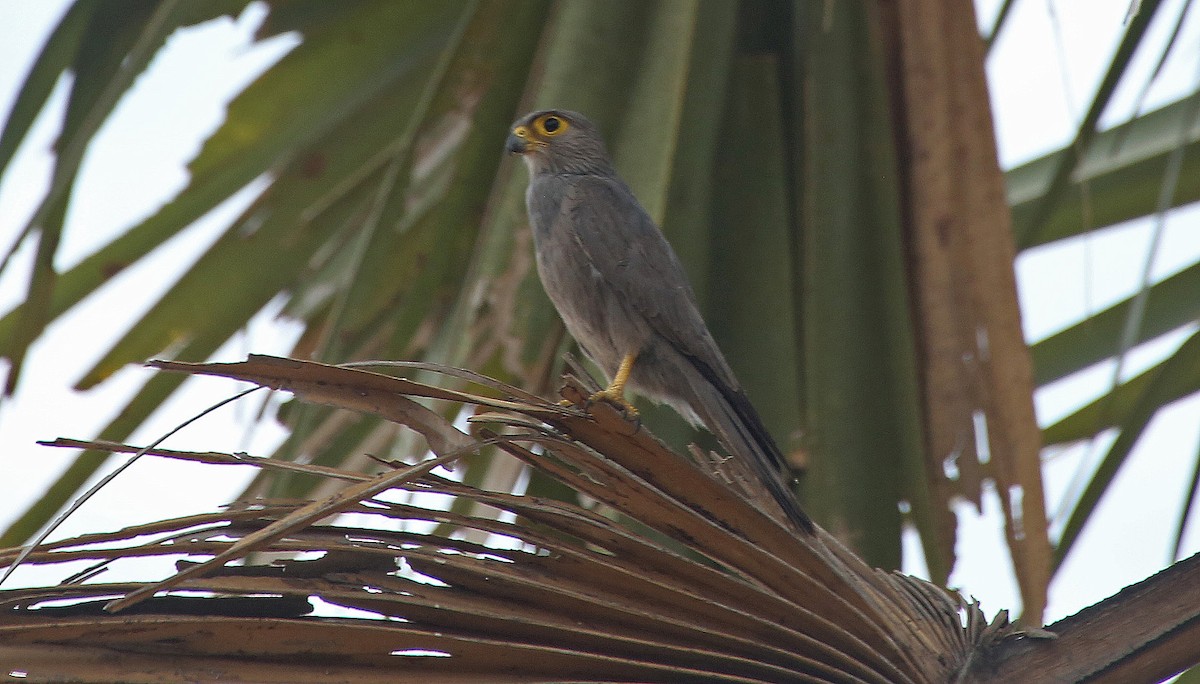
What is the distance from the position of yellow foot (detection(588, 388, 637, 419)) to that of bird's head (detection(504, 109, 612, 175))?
0.67m

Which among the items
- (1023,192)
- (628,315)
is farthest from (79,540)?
(1023,192)

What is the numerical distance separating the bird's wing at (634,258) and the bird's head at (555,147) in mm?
61

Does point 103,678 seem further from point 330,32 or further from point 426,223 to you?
point 330,32

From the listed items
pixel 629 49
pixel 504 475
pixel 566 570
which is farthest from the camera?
pixel 629 49

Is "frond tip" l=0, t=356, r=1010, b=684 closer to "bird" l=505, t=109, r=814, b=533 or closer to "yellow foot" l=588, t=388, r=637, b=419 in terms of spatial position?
"yellow foot" l=588, t=388, r=637, b=419

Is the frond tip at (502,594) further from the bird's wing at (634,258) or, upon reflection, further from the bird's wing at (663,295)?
the bird's wing at (634,258)

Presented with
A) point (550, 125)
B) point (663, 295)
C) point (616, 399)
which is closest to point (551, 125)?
point (550, 125)

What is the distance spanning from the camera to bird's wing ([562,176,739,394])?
2.98 metres

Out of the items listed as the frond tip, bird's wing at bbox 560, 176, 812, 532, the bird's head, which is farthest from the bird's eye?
the frond tip

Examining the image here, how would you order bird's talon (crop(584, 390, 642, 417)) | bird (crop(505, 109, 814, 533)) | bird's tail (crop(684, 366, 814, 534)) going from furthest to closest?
bird (crop(505, 109, 814, 533)) → bird's tail (crop(684, 366, 814, 534)) → bird's talon (crop(584, 390, 642, 417))

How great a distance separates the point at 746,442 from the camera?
244 cm

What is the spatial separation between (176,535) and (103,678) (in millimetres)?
184

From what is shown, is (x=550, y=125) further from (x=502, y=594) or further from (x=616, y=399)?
(x=502, y=594)

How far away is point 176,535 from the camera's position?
1399 millimetres
